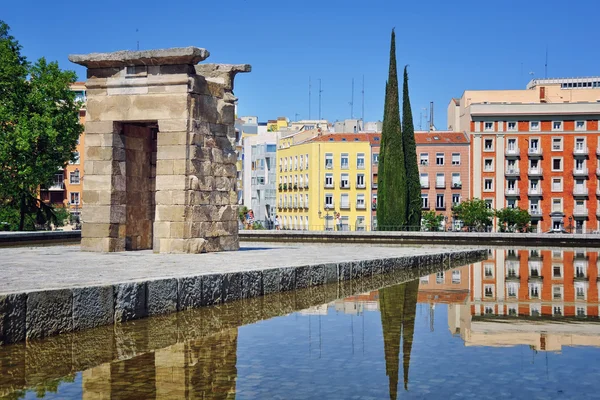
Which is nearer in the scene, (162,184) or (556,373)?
(556,373)

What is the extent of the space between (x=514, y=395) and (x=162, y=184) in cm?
1514

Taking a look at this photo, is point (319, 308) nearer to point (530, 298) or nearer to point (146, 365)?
point (530, 298)

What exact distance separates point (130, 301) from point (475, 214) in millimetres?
77854

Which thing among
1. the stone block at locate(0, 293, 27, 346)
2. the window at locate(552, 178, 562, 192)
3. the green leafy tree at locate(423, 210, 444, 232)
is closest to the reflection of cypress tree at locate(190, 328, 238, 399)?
the stone block at locate(0, 293, 27, 346)

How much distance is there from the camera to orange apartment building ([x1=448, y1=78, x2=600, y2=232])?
93.7 m

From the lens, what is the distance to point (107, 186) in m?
23.2

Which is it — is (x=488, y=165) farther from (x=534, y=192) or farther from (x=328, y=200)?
(x=328, y=200)

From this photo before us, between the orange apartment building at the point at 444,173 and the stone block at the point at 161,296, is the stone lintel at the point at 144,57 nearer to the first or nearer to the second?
the stone block at the point at 161,296

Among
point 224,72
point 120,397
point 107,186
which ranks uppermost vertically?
→ point 224,72

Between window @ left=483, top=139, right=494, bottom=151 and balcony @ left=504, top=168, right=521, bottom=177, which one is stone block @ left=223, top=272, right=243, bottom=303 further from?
window @ left=483, top=139, right=494, bottom=151

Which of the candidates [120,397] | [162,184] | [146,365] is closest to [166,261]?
[162,184]

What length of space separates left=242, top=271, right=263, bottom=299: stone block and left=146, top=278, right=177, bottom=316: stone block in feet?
7.63

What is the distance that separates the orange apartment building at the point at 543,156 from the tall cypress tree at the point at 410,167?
25.7m

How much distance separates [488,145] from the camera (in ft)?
313
